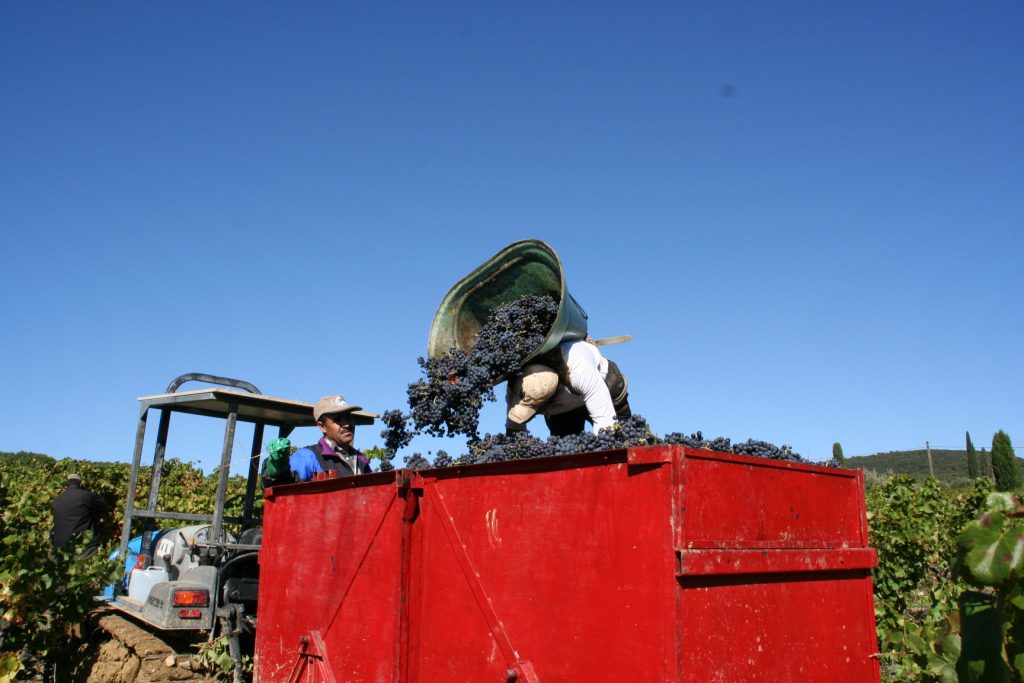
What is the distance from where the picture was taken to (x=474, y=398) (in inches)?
172

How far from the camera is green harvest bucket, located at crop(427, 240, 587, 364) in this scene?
4.48m

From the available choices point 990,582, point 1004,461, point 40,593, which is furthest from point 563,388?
point 1004,461

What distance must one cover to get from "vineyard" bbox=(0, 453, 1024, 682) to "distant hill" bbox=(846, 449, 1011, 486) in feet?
149

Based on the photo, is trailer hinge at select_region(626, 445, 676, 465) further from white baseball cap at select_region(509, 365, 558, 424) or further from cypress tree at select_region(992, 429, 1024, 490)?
cypress tree at select_region(992, 429, 1024, 490)

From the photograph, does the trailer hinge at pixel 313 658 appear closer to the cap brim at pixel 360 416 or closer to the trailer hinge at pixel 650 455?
the cap brim at pixel 360 416

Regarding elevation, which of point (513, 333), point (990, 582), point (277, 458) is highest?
point (513, 333)

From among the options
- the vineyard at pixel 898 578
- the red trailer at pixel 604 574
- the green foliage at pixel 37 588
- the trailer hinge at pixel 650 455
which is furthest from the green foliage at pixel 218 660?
the trailer hinge at pixel 650 455

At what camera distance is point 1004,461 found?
39.4m

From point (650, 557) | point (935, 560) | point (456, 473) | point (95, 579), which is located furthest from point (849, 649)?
point (935, 560)

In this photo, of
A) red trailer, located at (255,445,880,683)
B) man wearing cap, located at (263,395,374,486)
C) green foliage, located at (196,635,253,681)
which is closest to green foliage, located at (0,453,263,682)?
green foliage, located at (196,635,253,681)

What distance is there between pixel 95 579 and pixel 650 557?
4.71 metres

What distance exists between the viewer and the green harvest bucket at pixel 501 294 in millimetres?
4480

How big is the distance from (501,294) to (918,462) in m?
61.5

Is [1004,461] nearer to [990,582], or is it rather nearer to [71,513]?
[71,513]
